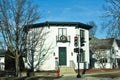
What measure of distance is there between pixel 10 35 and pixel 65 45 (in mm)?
11968

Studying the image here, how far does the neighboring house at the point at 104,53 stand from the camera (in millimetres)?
80625

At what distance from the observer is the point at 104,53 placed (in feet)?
277

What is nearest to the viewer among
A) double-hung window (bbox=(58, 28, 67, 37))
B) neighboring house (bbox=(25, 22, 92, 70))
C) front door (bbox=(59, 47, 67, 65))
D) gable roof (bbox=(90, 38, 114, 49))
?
neighboring house (bbox=(25, 22, 92, 70))

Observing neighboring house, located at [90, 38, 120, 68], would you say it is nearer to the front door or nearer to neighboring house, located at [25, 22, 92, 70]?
neighboring house, located at [25, 22, 92, 70]

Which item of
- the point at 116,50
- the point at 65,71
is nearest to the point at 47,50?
the point at 65,71

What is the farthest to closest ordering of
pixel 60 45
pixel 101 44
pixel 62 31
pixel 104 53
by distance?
pixel 101 44 < pixel 104 53 < pixel 62 31 < pixel 60 45

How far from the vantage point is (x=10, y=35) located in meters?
42.5

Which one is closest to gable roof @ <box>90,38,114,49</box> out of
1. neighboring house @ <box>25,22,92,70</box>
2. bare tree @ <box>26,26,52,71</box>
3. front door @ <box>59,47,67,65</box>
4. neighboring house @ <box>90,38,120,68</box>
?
neighboring house @ <box>90,38,120,68</box>

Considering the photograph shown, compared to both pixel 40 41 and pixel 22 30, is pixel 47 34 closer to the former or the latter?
pixel 40 41

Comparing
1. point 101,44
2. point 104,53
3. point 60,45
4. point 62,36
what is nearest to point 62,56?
point 60,45

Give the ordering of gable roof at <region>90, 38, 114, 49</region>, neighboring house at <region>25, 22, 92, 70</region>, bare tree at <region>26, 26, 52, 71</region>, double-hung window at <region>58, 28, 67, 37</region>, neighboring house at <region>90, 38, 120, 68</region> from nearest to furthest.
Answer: bare tree at <region>26, 26, 52, 71</region> < neighboring house at <region>25, 22, 92, 70</region> < double-hung window at <region>58, 28, 67, 37</region> < neighboring house at <region>90, 38, 120, 68</region> < gable roof at <region>90, 38, 114, 49</region>

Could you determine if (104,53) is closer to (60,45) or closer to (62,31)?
(62,31)

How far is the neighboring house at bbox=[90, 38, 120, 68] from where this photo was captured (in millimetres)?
80625

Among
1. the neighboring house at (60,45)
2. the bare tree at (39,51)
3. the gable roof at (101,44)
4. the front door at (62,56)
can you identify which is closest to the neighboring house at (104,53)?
the gable roof at (101,44)
